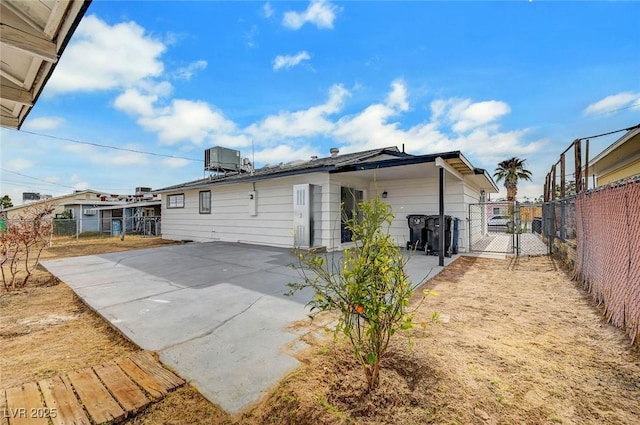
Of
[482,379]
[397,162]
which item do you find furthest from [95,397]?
[397,162]

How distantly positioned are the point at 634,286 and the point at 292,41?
32.7 ft

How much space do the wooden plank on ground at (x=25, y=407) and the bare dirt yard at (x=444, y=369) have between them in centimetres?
24

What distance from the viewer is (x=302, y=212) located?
8422mm

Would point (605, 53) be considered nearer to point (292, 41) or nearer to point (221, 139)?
point (292, 41)

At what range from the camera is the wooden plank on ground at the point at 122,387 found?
1783 mm

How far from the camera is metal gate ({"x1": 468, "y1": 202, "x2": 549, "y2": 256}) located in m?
8.57

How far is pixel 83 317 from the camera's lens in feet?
11.7

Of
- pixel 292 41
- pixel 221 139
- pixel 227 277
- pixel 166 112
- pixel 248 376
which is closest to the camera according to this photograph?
pixel 248 376

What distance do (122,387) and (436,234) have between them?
7581 mm

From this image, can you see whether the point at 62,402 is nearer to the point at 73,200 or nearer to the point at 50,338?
the point at 50,338

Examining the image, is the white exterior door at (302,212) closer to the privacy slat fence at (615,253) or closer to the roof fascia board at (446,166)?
the roof fascia board at (446,166)

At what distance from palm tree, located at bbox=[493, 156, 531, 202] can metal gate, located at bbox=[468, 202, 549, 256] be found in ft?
9.08

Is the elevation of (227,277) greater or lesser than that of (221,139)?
lesser

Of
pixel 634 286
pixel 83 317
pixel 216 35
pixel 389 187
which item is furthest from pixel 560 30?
pixel 83 317
